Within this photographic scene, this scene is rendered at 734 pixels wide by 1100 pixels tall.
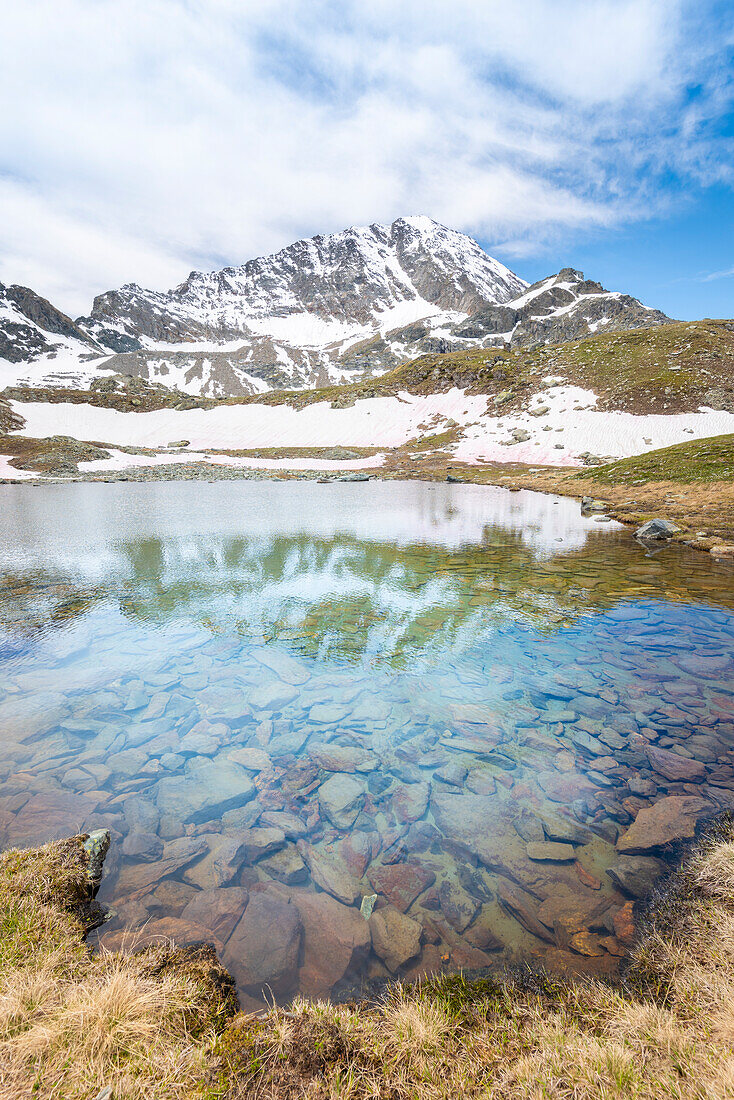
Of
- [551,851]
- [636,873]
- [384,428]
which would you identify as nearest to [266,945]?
[551,851]

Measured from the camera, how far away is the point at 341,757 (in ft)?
22.4

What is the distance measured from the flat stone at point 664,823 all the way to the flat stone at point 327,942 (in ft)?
10.6

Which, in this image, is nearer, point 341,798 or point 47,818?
point 47,818

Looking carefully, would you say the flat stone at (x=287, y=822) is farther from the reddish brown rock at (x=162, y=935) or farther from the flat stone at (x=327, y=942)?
the reddish brown rock at (x=162, y=935)

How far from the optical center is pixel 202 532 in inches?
917

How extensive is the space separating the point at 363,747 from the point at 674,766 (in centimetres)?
469

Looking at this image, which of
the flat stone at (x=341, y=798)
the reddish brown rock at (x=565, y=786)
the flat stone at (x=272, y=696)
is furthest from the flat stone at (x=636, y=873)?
the flat stone at (x=272, y=696)

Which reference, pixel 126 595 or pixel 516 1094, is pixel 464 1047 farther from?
pixel 126 595

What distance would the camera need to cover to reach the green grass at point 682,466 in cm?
2841

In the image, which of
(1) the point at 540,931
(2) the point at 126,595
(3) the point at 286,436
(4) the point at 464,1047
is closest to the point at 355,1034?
(4) the point at 464,1047

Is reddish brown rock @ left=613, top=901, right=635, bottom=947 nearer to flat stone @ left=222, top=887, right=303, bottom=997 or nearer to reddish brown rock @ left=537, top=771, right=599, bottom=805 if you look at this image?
reddish brown rock @ left=537, top=771, right=599, bottom=805

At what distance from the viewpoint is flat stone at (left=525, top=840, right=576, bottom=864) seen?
16.6 ft

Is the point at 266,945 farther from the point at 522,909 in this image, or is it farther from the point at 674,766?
the point at 674,766

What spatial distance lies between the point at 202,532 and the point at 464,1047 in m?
22.9
